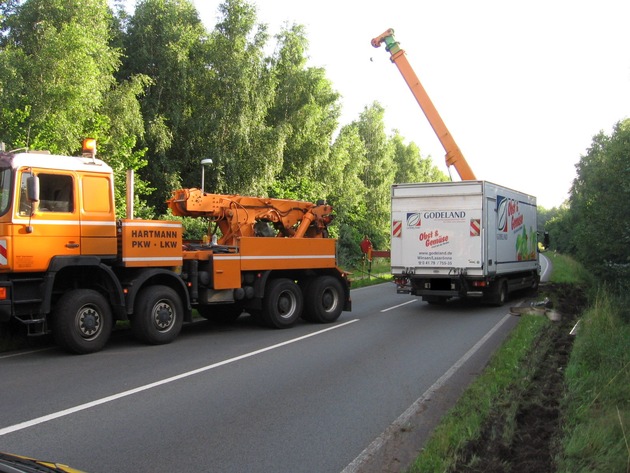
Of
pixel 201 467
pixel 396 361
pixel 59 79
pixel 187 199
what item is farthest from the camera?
pixel 59 79

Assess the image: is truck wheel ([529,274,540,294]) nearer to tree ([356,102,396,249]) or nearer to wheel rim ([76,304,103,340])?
wheel rim ([76,304,103,340])

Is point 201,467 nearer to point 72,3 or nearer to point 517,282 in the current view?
point 517,282

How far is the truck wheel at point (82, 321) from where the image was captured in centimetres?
843

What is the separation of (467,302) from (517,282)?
168 cm

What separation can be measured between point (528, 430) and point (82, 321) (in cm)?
656

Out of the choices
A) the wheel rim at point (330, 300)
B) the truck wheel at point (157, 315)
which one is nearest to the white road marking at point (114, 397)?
the truck wheel at point (157, 315)

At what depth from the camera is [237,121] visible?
30.8 m

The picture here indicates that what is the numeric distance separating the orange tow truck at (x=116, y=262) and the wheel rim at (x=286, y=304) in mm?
22

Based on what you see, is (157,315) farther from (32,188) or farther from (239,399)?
(239,399)

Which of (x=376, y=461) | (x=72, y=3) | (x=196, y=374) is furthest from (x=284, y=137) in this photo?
(x=376, y=461)

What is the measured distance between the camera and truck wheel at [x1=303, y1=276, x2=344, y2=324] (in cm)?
1242

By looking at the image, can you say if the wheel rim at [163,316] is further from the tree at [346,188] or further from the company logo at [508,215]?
the tree at [346,188]

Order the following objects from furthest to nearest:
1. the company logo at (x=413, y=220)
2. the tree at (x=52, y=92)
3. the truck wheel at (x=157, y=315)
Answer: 1. the tree at (x=52, y=92)
2. the company logo at (x=413, y=220)
3. the truck wheel at (x=157, y=315)

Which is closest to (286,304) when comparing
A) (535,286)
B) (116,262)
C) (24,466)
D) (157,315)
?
(157,315)
